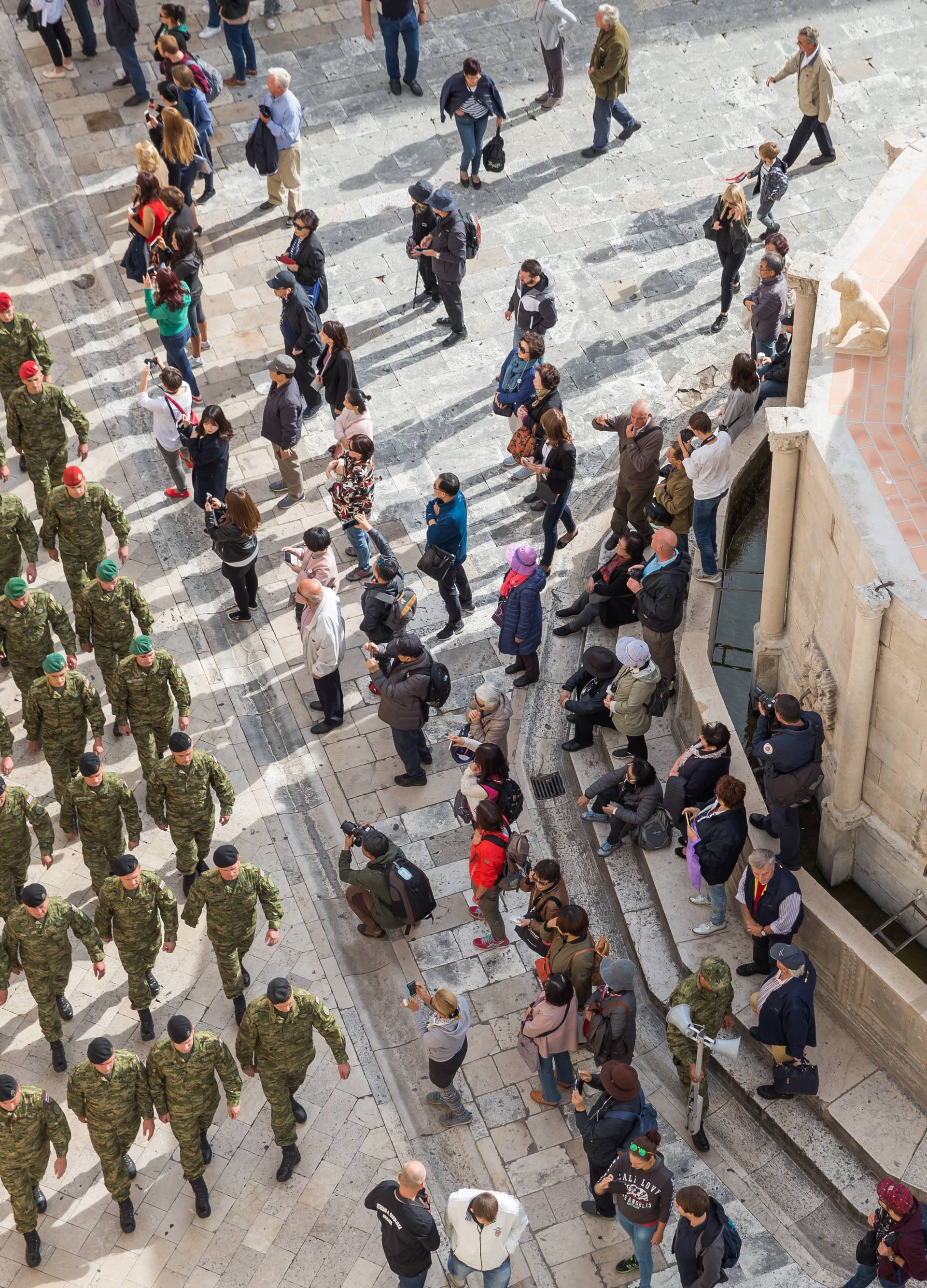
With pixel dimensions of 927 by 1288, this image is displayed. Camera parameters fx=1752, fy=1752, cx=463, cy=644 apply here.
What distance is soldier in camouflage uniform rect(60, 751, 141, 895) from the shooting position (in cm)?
1324

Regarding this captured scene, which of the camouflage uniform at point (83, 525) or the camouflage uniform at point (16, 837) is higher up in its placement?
the camouflage uniform at point (83, 525)

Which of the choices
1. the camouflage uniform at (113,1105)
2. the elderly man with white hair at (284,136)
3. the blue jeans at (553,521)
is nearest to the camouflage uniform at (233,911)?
the camouflage uniform at (113,1105)

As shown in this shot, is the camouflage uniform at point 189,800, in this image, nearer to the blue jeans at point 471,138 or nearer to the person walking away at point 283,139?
the person walking away at point 283,139

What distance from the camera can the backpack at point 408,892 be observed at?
42.8 feet

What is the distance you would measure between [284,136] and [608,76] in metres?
3.77

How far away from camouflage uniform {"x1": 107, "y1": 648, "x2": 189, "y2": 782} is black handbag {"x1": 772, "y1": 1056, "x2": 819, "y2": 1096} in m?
5.36

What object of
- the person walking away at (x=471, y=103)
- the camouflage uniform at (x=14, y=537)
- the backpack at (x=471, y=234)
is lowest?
the camouflage uniform at (x=14, y=537)

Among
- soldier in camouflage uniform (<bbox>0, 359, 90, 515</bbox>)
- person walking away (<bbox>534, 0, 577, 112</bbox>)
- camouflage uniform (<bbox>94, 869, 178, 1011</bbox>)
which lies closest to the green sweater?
soldier in camouflage uniform (<bbox>0, 359, 90, 515</bbox>)

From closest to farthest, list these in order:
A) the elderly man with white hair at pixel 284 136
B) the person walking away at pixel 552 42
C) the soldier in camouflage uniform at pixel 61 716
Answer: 1. the soldier in camouflage uniform at pixel 61 716
2. the elderly man with white hair at pixel 284 136
3. the person walking away at pixel 552 42

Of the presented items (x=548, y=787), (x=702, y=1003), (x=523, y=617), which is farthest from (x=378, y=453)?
(x=702, y=1003)

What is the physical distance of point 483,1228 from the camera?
35.4 ft

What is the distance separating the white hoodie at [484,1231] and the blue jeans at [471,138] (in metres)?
12.5

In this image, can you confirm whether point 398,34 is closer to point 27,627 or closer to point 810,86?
point 810,86

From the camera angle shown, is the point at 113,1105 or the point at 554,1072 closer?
the point at 113,1105
